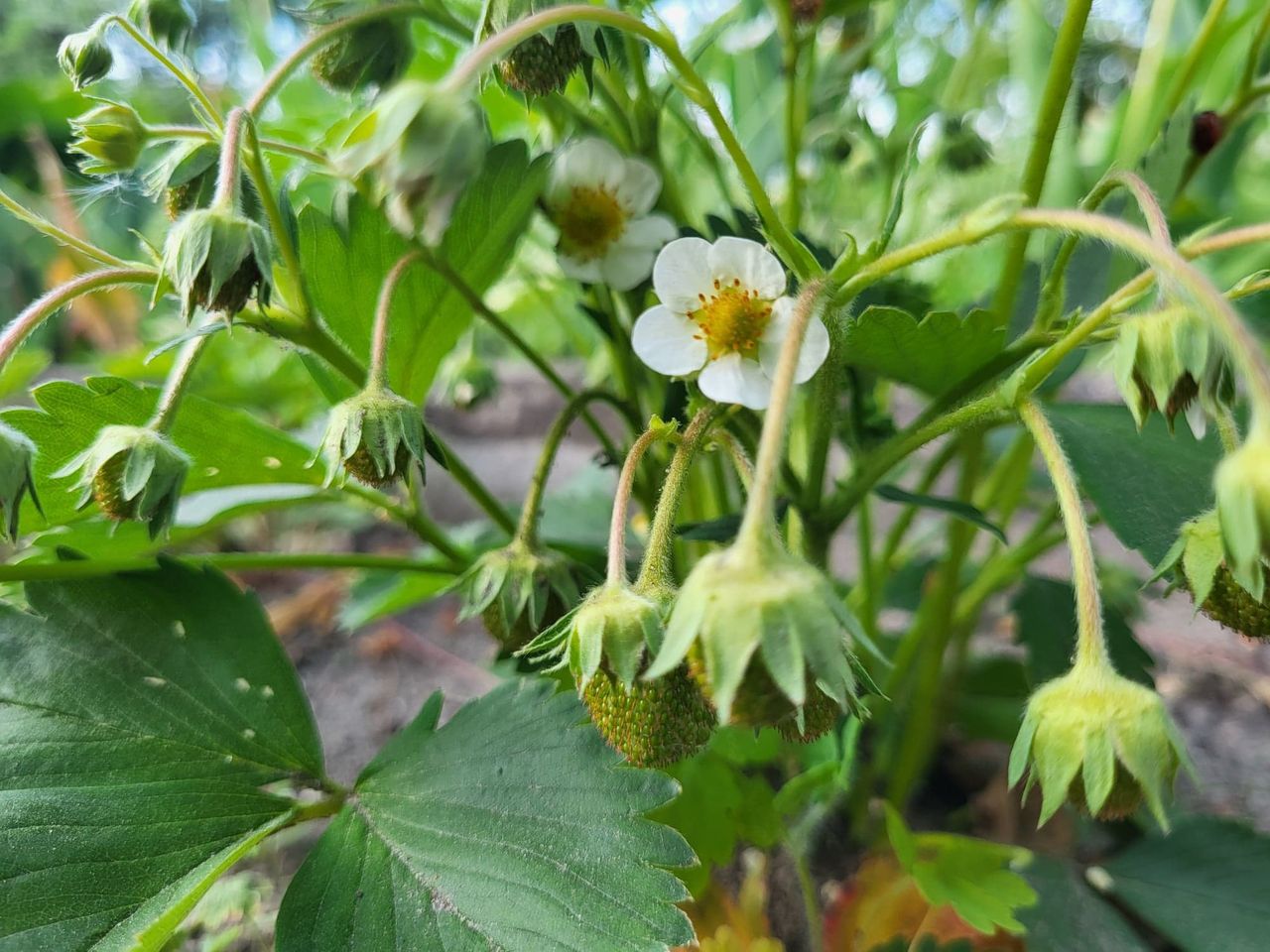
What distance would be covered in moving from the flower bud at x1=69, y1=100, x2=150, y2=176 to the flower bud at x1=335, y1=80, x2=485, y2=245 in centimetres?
23

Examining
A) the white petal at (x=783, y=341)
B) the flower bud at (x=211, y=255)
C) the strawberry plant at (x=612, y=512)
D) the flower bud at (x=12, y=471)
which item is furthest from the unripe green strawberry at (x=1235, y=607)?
the flower bud at (x=12, y=471)

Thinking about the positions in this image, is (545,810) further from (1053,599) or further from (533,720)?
(1053,599)

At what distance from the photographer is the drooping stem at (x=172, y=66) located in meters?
0.47

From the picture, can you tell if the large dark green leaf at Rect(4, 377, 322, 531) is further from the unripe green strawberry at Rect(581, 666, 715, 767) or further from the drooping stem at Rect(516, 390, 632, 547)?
the unripe green strawberry at Rect(581, 666, 715, 767)

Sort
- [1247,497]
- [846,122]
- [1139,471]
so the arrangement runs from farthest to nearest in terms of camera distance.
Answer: [846,122]
[1139,471]
[1247,497]

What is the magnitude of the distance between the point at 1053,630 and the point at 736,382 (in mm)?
459

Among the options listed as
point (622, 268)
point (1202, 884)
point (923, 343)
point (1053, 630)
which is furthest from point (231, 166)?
point (1202, 884)

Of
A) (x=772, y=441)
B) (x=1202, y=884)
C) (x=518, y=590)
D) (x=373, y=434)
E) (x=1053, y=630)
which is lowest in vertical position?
(x=1202, y=884)

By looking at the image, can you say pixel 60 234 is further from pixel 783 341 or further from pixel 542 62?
pixel 783 341

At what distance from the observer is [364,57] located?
22.4 inches

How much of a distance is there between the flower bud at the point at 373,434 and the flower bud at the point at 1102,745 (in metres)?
0.33

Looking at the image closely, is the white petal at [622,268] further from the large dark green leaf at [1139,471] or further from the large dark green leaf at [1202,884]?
the large dark green leaf at [1202,884]

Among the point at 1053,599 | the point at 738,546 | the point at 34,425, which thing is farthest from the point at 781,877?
the point at 34,425

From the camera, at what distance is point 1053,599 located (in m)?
0.78
